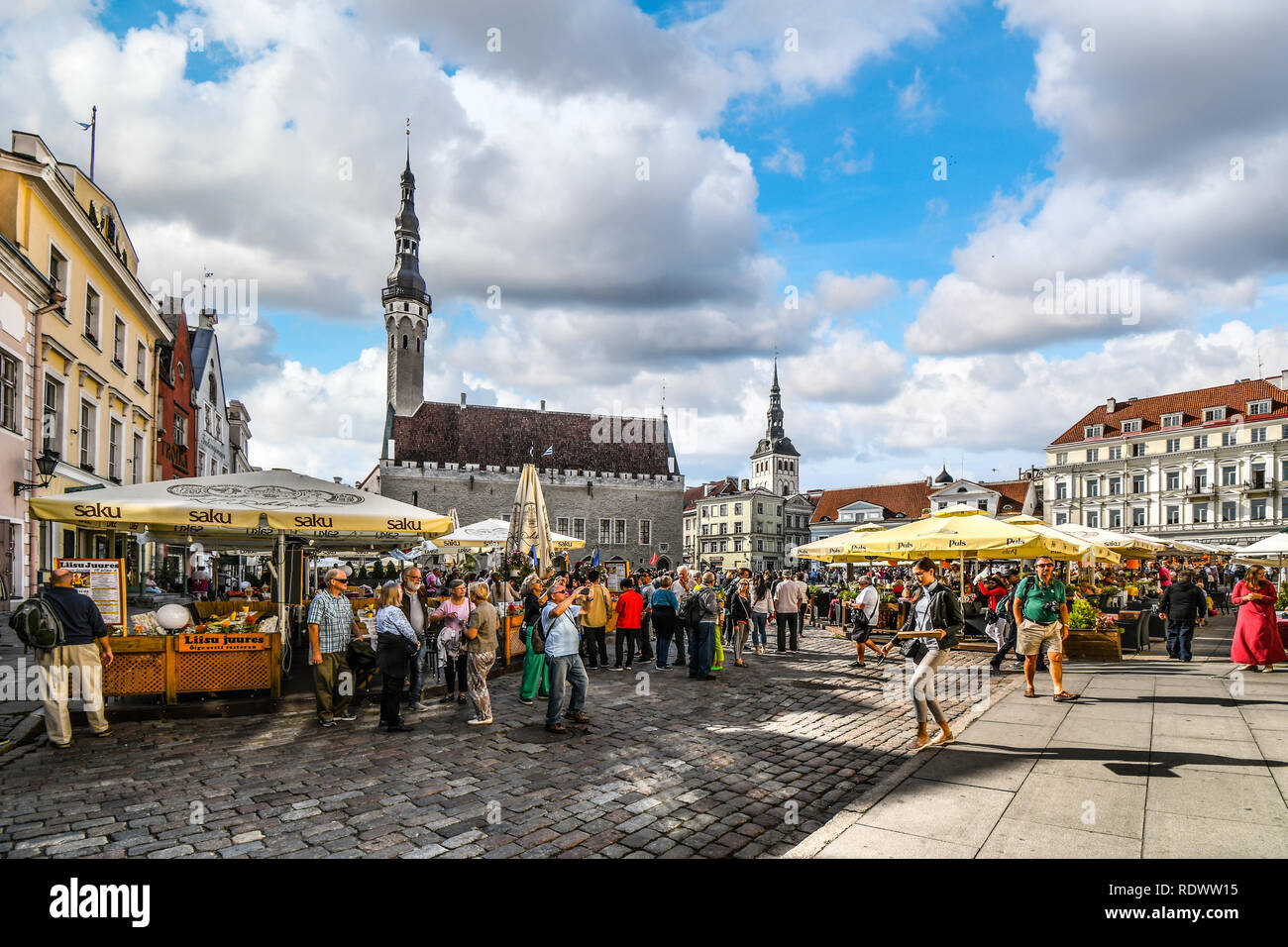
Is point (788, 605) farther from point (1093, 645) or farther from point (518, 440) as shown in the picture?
point (518, 440)

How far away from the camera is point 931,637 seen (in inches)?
285

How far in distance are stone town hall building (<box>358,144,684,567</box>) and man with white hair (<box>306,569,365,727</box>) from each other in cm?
4945

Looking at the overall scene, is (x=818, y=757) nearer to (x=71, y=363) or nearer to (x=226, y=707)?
(x=226, y=707)

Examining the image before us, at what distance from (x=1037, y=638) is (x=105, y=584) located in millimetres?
11490

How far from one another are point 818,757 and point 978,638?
11.1 m

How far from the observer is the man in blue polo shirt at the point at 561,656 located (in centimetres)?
784

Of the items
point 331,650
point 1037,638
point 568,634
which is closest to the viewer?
point 568,634

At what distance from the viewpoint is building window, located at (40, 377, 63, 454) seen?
1634 cm

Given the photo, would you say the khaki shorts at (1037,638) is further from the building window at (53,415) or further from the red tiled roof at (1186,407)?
the red tiled roof at (1186,407)

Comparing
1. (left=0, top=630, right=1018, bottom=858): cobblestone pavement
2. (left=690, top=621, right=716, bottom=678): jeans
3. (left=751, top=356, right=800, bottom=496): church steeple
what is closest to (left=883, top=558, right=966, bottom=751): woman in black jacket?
(left=0, top=630, right=1018, bottom=858): cobblestone pavement

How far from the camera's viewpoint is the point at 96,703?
7535 millimetres

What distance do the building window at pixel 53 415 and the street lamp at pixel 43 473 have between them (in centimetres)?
164

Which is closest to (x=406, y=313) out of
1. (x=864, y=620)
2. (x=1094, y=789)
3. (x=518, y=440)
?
(x=518, y=440)
